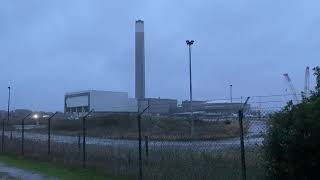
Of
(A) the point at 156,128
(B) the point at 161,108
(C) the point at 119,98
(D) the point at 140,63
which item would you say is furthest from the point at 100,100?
(A) the point at 156,128

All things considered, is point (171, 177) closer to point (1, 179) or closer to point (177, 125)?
point (1, 179)

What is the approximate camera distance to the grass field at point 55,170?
54.8 ft

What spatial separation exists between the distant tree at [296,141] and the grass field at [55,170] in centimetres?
711

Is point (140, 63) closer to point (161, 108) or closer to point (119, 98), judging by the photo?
point (119, 98)

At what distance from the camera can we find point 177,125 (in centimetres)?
3384

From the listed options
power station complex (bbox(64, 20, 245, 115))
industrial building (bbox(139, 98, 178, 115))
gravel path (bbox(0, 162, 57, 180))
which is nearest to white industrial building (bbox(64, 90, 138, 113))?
power station complex (bbox(64, 20, 245, 115))

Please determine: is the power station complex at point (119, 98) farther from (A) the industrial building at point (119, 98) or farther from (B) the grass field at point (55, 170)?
(B) the grass field at point (55, 170)

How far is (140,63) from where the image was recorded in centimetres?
10650

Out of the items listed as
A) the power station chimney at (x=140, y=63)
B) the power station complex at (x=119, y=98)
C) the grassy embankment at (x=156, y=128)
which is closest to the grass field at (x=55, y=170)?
the grassy embankment at (x=156, y=128)

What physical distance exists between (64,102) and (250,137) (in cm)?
11427

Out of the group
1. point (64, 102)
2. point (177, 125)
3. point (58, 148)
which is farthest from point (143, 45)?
point (58, 148)

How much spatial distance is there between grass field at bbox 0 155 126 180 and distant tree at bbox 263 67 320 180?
7.11m

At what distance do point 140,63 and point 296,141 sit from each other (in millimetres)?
97609

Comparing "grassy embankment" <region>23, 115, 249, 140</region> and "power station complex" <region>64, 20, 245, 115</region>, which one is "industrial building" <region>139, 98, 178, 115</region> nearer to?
"grassy embankment" <region>23, 115, 249, 140</region>
